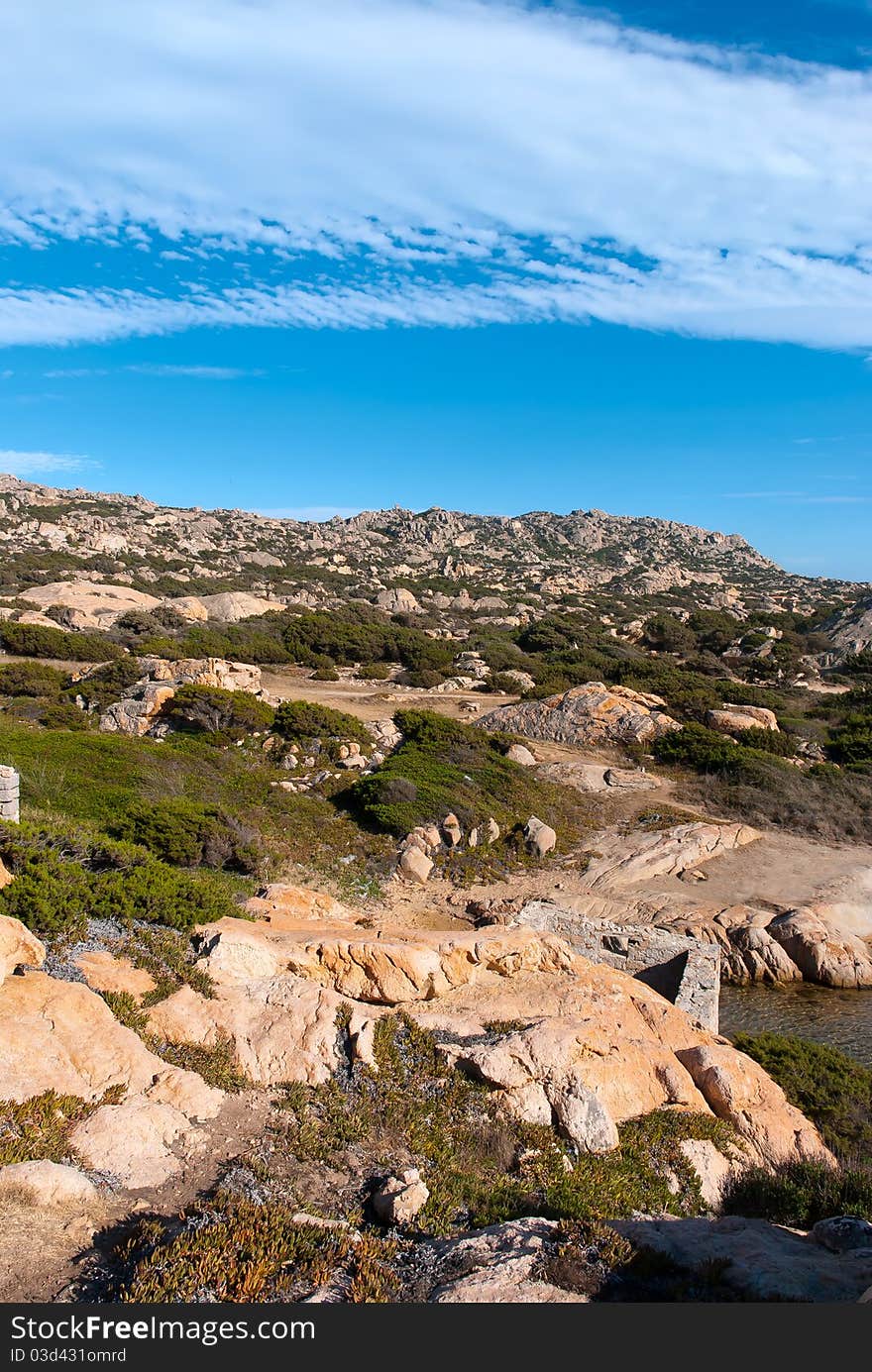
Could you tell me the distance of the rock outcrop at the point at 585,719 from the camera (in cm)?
2214

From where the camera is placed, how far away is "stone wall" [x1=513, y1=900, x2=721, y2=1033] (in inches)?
393

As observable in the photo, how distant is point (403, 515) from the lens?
4567 inches

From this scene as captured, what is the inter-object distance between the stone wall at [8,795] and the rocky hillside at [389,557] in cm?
3536

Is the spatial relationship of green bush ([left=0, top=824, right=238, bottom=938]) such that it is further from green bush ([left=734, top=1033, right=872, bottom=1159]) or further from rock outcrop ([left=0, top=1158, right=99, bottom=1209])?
green bush ([left=734, top=1033, right=872, bottom=1159])

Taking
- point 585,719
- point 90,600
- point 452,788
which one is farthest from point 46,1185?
point 90,600

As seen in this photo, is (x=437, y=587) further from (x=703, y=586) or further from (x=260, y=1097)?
(x=260, y=1097)

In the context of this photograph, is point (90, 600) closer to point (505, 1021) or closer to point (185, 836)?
point (185, 836)

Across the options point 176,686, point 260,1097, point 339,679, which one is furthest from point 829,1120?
point 339,679

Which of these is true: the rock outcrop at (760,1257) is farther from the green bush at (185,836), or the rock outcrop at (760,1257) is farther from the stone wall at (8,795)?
the green bush at (185,836)

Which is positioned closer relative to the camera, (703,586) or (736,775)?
(736,775)

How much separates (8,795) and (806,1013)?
11964 millimetres

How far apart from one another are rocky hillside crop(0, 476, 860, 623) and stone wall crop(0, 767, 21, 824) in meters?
35.4

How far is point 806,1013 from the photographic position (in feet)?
36.4

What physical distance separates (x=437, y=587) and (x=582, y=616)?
1649cm
